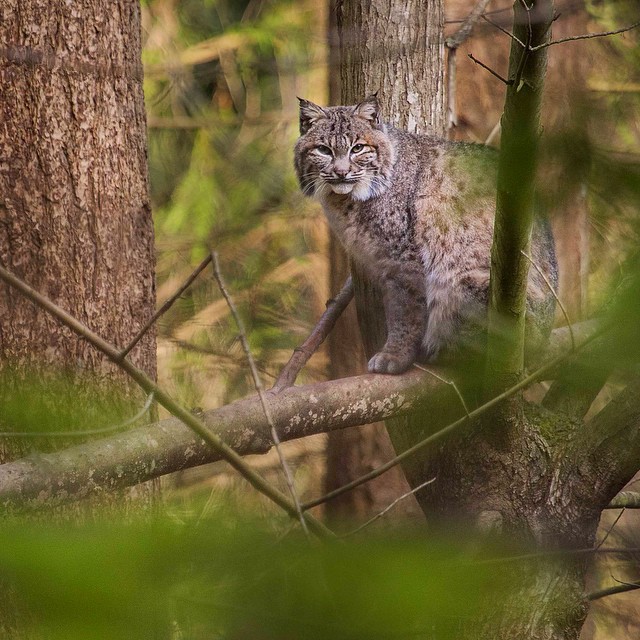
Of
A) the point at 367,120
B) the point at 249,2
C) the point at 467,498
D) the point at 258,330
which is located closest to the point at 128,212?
the point at 367,120

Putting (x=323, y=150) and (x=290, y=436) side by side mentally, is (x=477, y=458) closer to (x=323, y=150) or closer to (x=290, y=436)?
(x=290, y=436)

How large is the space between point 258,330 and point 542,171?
4.54 m

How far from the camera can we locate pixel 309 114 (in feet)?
11.3

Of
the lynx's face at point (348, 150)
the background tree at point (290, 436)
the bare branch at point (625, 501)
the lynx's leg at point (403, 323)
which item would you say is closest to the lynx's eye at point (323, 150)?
the lynx's face at point (348, 150)

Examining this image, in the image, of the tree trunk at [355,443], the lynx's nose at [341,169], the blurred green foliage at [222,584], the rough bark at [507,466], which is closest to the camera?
the blurred green foliage at [222,584]

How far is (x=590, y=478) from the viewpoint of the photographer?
2.75m

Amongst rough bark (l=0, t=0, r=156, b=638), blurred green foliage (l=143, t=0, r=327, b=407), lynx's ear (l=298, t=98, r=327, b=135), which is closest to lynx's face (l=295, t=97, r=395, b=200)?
lynx's ear (l=298, t=98, r=327, b=135)

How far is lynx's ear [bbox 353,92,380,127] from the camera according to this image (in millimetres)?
3203

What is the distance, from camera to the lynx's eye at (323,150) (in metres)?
3.38

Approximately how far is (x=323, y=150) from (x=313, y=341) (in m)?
0.83

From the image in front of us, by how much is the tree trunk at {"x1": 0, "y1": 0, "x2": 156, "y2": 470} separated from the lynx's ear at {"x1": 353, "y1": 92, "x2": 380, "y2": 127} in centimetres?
90

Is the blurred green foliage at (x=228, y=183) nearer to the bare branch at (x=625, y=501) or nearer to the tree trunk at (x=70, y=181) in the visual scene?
the tree trunk at (x=70, y=181)

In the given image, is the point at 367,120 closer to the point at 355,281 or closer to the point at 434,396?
the point at 355,281

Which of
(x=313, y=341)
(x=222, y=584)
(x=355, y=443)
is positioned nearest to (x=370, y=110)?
(x=313, y=341)
